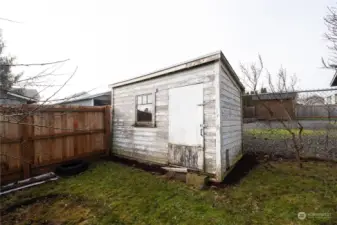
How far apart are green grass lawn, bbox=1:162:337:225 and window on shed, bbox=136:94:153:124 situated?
1848mm

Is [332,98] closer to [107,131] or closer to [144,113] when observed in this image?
[144,113]

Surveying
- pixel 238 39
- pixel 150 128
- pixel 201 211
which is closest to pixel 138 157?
pixel 150 128

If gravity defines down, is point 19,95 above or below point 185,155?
above

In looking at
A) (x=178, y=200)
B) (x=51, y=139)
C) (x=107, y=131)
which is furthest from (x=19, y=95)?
(x=107, y=131)

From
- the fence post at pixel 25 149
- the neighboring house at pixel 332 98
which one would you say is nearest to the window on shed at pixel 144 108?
the fence post at pixel 25 149

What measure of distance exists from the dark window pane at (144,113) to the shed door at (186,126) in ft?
3.14

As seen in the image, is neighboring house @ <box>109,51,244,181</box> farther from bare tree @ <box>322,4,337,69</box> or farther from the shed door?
bare tree @ <box>322,4,337,69</box>

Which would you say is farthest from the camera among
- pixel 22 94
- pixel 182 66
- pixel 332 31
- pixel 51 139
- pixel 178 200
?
pixel 51 139

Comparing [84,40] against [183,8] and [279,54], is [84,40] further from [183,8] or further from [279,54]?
[279,54]

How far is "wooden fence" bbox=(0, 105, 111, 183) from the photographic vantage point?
434 centimetres

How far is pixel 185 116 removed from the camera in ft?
14.8

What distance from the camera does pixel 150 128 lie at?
5.42 metres

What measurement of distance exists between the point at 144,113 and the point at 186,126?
183cm

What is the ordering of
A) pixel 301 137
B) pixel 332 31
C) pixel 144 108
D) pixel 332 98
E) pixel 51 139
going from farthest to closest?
pixel 332 98
pixel 301 137
pixel 144 108
pixel 51 139
pixel 332 31
